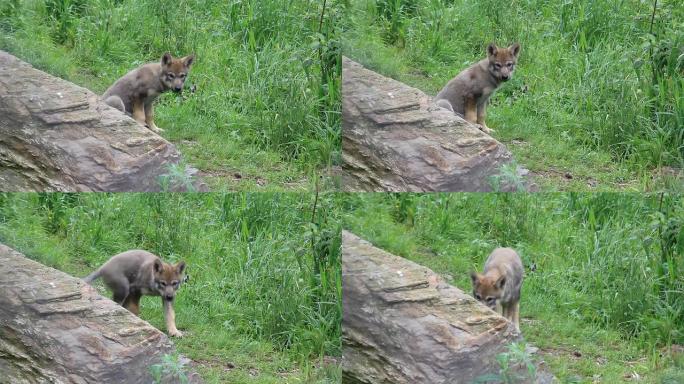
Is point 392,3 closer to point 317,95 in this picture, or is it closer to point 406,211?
point 317,95

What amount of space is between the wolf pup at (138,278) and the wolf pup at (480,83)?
2.77 meters

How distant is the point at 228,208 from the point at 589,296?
10.5 ft

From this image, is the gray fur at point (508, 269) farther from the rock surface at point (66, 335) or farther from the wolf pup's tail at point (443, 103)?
the rock surface at point (66, 335)

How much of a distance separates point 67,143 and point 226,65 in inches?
59.8

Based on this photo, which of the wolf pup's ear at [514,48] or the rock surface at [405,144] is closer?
the rock surface at [405,144]

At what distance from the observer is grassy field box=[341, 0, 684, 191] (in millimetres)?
9312

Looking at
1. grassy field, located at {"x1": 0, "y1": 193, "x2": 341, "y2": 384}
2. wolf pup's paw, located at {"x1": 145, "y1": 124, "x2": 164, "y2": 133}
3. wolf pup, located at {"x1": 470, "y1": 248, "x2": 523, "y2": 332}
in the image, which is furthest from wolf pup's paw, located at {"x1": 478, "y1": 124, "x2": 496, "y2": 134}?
wolf pup's paw, located at {"x1": 145, "y1": 124, "x2": 164, "y2": 133}

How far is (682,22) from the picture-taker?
998 cm

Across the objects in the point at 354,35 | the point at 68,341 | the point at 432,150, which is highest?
the point at 354,35

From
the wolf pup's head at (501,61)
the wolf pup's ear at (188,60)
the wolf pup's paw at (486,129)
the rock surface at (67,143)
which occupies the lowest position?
the rock surface at (67,143)

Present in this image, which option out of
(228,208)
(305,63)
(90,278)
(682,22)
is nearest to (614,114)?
(682,22)

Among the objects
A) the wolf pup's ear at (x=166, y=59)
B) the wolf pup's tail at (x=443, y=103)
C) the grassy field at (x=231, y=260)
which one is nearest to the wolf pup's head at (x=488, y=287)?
the grassy field at (x=231, y=260)

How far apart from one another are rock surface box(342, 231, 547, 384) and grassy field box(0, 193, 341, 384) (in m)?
0.16

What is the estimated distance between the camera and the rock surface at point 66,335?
913 centimetres
